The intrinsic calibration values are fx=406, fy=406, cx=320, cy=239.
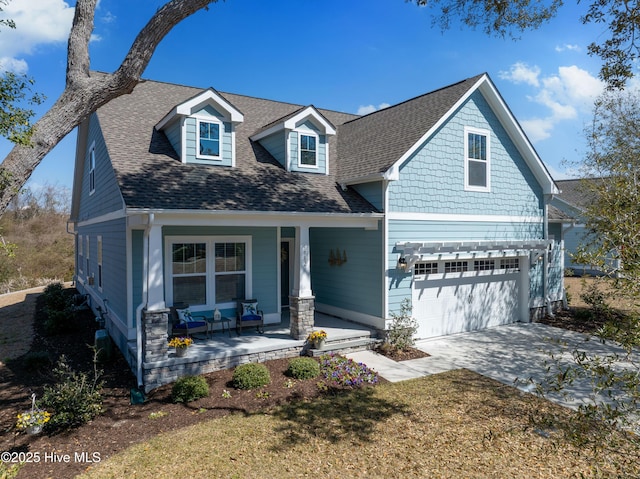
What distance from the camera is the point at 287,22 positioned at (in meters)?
12.5

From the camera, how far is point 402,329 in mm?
10875

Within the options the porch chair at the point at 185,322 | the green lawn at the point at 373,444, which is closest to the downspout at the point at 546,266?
the green lawn at the point at 373,444

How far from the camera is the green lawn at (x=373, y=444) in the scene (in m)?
5.44

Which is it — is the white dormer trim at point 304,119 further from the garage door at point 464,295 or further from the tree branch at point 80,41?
the tree branch at point 80,41

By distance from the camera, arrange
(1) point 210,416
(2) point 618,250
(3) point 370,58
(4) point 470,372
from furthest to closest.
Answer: (3) point 370,58
(4) point 470,372
(1) point 210,416
(2) point 618,250

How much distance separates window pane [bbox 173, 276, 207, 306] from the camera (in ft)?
34.8

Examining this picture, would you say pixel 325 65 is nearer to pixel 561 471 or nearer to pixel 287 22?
pixel 287 22

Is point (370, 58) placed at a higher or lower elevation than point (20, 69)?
higher

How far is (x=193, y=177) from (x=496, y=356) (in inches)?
358

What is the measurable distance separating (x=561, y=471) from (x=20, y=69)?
32.1ft

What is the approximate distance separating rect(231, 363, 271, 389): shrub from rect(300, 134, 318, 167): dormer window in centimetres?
660

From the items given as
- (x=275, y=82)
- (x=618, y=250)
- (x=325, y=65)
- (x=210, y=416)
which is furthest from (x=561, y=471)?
(x=275, y=82)

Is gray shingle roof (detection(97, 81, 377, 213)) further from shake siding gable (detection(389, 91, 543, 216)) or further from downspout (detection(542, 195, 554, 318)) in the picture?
downspout (detection(542, 195, 554, 318))

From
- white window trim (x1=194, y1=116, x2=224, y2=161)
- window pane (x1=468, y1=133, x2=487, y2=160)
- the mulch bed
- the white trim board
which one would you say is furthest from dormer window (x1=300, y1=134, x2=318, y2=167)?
the mulch bed
